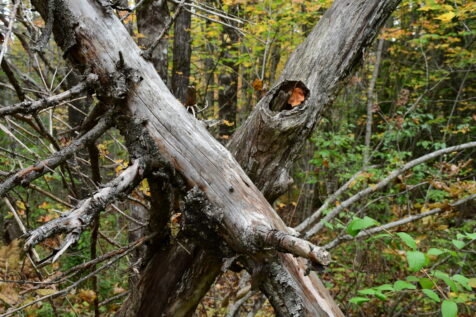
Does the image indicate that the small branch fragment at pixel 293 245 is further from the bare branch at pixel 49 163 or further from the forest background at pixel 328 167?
the bare branch at pixel 49 163

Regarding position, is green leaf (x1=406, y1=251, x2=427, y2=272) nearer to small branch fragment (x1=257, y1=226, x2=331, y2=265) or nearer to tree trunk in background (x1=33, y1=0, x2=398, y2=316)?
tree trunk in background (x1=33, y1=0, x2=398, y2=316)

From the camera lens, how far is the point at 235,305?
2.79 m

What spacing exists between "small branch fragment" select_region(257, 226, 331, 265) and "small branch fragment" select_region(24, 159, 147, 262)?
1.94ft

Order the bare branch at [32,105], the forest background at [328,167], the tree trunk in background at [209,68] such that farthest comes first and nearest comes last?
the tree trunk in background at [209,68], the forest background at [328,167], the bare branch at [32,105]

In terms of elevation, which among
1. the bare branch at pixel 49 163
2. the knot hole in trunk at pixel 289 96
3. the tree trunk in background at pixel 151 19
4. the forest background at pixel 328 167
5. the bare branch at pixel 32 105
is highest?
the tree trunk in background at pixel 151 19

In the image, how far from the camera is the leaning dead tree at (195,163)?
1427 mm

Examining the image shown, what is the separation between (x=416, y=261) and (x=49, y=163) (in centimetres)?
163

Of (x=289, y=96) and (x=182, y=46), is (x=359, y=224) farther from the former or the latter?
(x=182, y=46)

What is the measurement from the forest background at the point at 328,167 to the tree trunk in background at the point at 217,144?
18 centimetres

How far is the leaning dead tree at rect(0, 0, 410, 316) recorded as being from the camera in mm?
1427

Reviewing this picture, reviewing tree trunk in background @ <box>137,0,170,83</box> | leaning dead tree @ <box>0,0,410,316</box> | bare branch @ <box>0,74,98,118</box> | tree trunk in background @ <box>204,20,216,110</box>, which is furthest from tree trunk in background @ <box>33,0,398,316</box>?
tree trunk in background @ <box>204,20,216,110</box>

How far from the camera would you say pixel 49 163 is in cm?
127

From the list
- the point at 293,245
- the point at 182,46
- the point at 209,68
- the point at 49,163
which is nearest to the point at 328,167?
the point at 182,46

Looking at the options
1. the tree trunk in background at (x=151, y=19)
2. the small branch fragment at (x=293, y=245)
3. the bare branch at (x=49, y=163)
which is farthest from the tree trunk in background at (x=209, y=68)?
the small branch fragment at (x=293, y=245)
